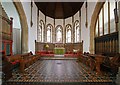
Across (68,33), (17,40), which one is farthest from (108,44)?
(68,33)

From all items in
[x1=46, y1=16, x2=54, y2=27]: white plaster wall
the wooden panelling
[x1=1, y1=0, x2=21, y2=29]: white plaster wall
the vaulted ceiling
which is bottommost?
the wooden panelling

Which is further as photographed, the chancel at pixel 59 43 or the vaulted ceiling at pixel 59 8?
the vaulted ceiling at pixel 59 8

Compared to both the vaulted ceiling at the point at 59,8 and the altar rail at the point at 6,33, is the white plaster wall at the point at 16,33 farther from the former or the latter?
the vaulted ceiling at the point at 59,8

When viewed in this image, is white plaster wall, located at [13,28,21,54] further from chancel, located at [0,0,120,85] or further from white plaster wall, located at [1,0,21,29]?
white plaster wall, located at [1,0,21,29]

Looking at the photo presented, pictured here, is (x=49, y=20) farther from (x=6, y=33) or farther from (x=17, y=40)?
(x=6, y=33)

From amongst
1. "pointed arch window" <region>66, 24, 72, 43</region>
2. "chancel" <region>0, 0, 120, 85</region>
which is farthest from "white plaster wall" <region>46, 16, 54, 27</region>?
"pointed arch window" <region>66, 24, 72, 43</region>

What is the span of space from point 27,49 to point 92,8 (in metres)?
5.25

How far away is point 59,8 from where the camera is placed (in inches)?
672

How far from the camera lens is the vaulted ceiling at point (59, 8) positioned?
15951mm

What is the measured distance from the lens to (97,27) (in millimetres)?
10609

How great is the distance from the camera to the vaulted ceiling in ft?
52.3

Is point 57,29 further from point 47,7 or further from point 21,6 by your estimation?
point 21,6

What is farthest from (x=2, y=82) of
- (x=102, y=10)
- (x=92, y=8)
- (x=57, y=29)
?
(x=57, y=29)

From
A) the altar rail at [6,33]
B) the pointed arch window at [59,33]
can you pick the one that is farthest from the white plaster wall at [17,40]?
the pointed arch window at [59,33]
